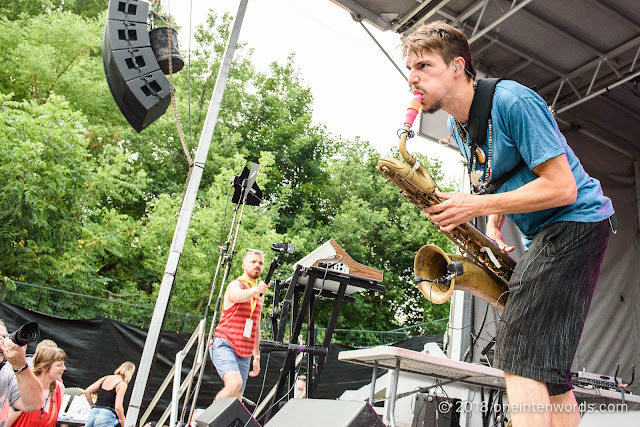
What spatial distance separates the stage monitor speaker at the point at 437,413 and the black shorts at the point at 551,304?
10.8ft

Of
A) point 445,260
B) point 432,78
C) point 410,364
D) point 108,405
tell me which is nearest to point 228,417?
point 445,260

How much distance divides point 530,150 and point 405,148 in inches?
A: 22.3

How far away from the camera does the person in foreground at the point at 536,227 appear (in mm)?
1454

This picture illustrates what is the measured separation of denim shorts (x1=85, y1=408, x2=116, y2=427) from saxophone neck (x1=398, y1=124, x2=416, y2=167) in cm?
529

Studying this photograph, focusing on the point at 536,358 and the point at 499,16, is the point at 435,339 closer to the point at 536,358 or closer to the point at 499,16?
the point at 499,16

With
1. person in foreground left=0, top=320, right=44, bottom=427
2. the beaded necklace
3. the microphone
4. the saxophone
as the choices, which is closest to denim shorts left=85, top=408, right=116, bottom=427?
person in foreground left=0, top=320, right=44, bottom=427

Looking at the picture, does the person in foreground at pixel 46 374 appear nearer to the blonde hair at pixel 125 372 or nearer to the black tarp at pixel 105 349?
the blonde hair at pixel 125 372

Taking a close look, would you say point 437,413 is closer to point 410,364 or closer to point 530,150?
point 410,364

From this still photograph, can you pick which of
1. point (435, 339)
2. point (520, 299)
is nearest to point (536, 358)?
point (520, 299)

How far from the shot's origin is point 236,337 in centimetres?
518

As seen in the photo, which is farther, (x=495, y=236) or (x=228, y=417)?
(x=228, y=417)

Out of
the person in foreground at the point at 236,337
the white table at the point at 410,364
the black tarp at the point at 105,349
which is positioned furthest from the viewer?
the black tarp at the point at 105,349

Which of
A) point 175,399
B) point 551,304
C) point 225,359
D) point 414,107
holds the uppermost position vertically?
point 414,107

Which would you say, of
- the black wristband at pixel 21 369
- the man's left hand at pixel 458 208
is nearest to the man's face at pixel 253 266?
the black wristband at pixel 21 369
